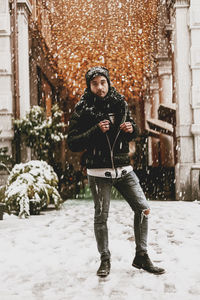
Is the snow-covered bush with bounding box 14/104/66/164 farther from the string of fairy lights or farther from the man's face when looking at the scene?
the string of fairy lights

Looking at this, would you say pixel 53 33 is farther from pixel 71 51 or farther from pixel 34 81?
pixel 34 81

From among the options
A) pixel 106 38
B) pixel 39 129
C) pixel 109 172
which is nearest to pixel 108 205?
pixel 109 172

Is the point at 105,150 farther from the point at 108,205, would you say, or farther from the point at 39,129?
the point at 39,129

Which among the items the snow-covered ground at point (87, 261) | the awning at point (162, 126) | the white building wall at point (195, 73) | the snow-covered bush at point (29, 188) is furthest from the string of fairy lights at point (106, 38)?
the snow-covered ground at point (87, 261)

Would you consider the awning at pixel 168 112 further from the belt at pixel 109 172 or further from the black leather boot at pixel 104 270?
the black leather boot at pixel 104 270

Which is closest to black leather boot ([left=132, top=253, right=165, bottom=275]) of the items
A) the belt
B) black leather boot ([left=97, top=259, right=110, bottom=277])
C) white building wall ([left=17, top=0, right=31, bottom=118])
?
black leather boot ([left=97, top=259, right=110, bottom=277])

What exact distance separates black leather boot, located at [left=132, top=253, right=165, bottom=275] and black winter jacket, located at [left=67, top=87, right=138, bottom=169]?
86 cm

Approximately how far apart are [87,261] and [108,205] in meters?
0.89

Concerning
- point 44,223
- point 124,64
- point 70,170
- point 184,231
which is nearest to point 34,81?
point 70,170

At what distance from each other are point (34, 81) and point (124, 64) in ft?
17.5

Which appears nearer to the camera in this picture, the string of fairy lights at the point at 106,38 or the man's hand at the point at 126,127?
the man's hand at the point at 126,127

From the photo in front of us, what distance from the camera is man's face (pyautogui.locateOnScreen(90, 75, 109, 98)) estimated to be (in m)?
3.72

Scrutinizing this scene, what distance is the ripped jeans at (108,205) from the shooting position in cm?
373

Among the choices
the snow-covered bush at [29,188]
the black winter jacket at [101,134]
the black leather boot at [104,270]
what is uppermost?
the black winter jacket at [101,134]
